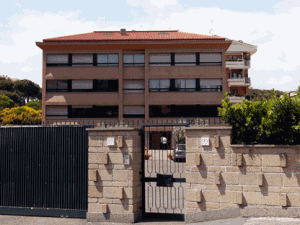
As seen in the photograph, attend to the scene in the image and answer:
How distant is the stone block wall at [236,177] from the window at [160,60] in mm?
31306

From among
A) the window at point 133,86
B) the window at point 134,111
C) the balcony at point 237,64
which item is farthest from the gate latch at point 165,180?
the balcony at point 237,64

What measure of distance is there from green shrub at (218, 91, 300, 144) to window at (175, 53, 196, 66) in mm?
30689

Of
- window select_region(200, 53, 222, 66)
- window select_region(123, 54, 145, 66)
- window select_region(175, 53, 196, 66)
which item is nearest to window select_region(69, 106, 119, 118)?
window select_region(123, 54, 145, 66)

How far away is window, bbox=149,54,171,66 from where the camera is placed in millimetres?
38156

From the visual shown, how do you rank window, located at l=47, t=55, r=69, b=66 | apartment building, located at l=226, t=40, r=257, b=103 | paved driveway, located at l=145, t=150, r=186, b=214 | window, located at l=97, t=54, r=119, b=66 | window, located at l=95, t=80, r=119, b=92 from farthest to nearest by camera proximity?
apartment building, located at l=226, t=40, r=257, b=103 → window, located at l=47, t=55, r=69, b=66 → window, located at l=97, t=54, r=119, b=66 → window, located at l=95, t=80, r=119, b=92 → paved driveway, located at l=145, t=150, r=186, b=214

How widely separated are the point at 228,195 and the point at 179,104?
101 ft

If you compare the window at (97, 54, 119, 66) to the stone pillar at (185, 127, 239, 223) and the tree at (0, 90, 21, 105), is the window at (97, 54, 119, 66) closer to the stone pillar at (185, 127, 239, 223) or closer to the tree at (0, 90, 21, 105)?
the stone pillar at (185, 127, 239, 223)

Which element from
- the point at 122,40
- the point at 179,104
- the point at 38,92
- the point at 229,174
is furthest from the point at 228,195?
the point at 38,92

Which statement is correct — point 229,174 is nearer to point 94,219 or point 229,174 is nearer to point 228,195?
point 228,195

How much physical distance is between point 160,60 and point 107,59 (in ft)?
22.3

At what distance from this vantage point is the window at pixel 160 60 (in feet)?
125

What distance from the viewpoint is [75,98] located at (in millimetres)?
38656

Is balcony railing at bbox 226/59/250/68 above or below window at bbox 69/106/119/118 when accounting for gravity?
above

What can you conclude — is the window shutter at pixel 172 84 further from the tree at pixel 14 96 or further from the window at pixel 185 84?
the tree at pixel 14 96
